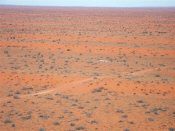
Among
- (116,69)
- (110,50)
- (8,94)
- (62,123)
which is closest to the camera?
(62,123)

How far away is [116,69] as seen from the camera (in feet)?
45.3

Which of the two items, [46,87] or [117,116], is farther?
[46,87]

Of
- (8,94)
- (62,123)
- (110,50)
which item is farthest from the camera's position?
(110,50)

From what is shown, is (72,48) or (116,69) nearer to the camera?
(116,69)

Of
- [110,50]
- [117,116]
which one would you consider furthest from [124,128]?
[110,50]

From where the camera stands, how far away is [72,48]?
20.5m

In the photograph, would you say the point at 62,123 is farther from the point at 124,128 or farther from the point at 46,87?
the point at 46,87

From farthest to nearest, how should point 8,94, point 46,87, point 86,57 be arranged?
point 86,57, point 46,87, point 8,94

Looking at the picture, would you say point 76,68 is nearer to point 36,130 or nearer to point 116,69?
point 116,69

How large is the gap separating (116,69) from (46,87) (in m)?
5.08

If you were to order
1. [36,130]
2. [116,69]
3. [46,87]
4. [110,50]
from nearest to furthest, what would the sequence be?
1. [36,130]
2. [46,87]
3. [116,69]
4. [110,50]

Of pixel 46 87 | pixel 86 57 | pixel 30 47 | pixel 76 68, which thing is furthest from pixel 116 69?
pixel 30 47

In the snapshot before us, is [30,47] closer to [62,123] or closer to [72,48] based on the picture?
[72,48]

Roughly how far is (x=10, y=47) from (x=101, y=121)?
53.5 feet
